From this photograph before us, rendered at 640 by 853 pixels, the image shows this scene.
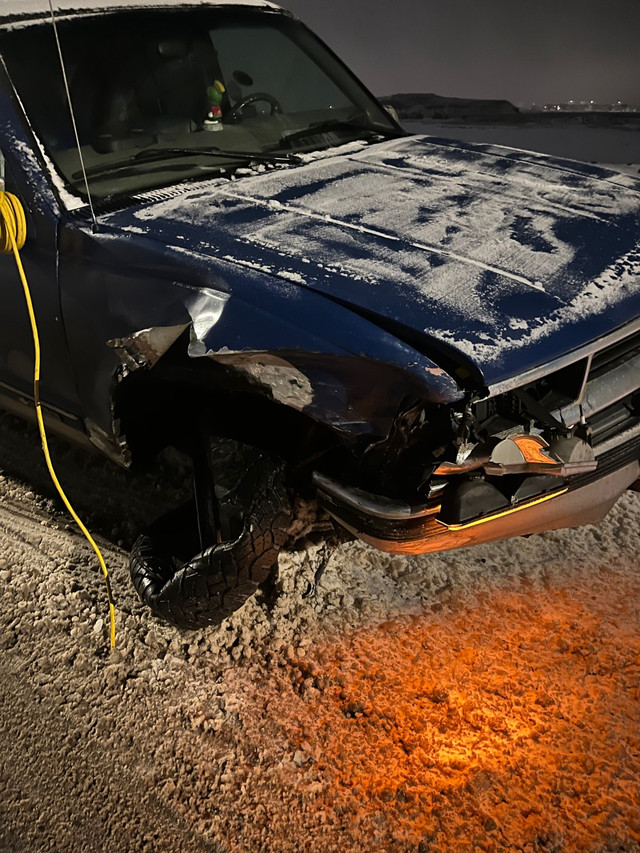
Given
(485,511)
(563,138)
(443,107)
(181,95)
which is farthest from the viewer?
(443,107)

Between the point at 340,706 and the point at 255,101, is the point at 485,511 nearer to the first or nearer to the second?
the point at 340,706

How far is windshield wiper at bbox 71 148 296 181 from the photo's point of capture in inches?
88.7

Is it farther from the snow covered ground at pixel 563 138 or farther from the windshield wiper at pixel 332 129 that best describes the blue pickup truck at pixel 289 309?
Answer: the snow covered ground at pixel 563 138

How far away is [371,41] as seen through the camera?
6.18 m

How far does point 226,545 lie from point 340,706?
56cm

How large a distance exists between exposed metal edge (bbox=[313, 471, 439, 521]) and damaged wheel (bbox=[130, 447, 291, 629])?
291 millimetres

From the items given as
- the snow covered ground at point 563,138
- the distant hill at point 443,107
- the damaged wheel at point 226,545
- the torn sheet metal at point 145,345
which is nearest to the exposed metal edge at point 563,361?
the damaged wheel at point 226,545

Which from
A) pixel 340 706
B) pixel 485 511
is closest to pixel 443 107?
Answer: pixel 485 511

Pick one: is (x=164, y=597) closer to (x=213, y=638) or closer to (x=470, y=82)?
(x=213, y=638)

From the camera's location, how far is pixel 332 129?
282 centimetres

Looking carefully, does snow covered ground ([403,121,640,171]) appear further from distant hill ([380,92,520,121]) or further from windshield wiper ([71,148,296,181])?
windshield wiper ([71,148,296,181])

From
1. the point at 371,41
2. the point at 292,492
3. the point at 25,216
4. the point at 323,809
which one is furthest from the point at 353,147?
the point at 371,41

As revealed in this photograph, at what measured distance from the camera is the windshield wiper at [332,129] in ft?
8.93

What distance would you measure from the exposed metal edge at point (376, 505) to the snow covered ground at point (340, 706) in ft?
1.74
